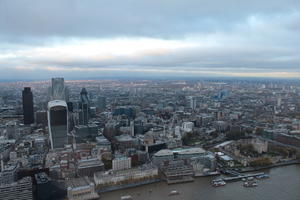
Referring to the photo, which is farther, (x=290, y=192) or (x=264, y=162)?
(x=264, y=162)

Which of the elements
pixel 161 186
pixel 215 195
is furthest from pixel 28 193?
pixel 215 195

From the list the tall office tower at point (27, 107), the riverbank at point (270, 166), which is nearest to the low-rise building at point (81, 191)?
the riverbank at point (270, 166)

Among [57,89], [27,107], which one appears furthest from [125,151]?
[57,89]

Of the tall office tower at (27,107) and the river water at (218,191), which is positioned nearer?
the river water at (218,191)

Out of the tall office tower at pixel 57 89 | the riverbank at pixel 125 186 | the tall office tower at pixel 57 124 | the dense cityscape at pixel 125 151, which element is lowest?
the riverbank at pixel 125 186

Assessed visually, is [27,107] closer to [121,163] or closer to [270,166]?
[121,163]

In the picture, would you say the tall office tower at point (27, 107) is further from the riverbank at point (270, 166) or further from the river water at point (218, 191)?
the riverbank at point (270, 166)

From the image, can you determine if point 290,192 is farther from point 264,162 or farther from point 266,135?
point 266,135
